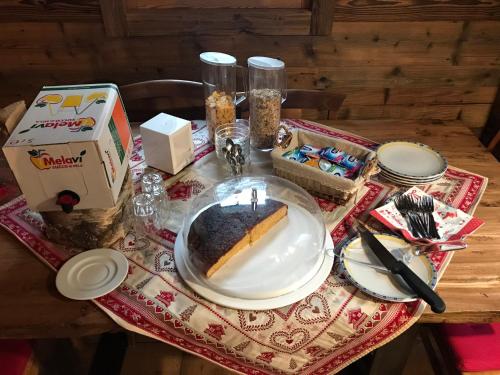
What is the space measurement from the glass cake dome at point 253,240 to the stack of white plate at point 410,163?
0.95 feet

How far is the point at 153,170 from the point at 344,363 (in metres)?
0.73

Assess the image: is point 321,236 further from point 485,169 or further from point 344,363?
point 485,169

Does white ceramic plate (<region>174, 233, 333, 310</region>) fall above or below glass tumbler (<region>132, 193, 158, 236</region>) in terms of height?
below

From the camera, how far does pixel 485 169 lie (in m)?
1.28

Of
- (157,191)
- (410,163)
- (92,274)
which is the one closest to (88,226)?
(92,274)

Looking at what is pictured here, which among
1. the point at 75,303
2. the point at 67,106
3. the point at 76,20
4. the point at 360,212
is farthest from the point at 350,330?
the point at 76,20

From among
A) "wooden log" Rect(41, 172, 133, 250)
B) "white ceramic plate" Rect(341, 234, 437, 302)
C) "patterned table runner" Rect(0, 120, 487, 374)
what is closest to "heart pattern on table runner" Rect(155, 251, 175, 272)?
"patterned table runner" Rect(0, 120, 487, 374)

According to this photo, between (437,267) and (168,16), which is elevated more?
(168,16)

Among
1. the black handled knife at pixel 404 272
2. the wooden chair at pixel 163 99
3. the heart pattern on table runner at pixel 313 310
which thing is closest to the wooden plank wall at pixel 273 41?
the wooden chair at pixel 163 99

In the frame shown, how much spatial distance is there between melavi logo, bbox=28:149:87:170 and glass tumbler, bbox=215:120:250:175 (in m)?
0.45

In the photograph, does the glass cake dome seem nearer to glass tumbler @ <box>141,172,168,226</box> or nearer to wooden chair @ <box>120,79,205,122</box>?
glass tumbler @ <box>141,172,168,226</box>

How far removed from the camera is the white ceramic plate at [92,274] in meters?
0.87

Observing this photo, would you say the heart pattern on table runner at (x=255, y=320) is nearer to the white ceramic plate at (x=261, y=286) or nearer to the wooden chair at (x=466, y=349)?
the white ceramic plate at (x=261, y=286)

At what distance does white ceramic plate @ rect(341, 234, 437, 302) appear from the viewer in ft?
2.84
